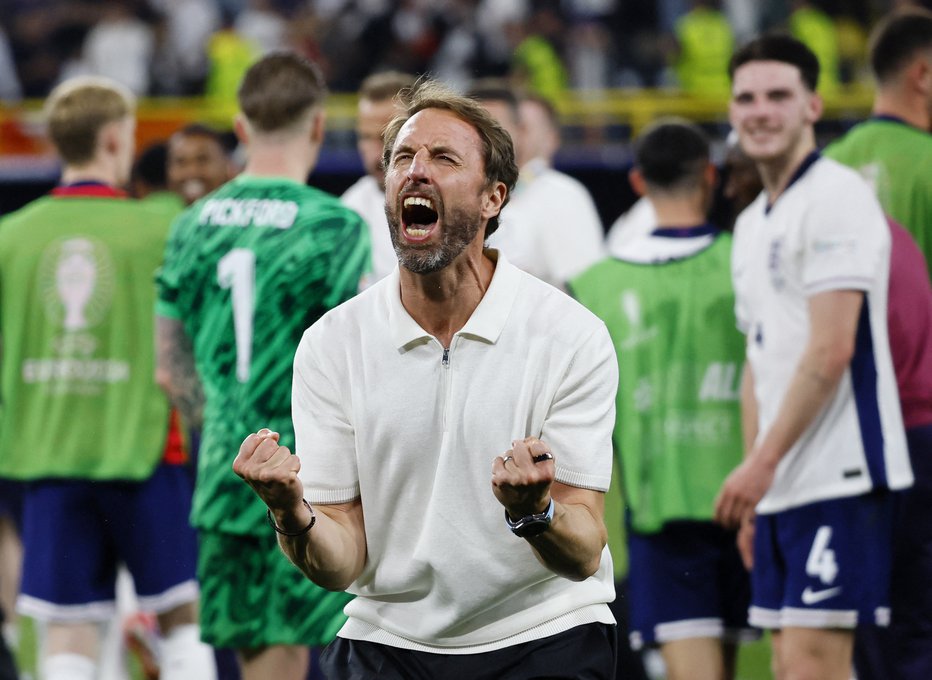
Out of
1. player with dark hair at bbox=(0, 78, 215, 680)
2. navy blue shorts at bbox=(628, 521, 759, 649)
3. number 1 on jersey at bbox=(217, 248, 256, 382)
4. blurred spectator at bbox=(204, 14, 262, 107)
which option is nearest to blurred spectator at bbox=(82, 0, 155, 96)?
blurred spectator at bbox=(204, 14, 262, 107)

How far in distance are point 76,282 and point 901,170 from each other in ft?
10.8

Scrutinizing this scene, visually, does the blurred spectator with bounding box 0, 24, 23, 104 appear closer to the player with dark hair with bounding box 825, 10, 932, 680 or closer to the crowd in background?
the crowd in background

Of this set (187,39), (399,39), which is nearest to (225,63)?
(187,39)

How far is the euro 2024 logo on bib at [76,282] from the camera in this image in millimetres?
6148

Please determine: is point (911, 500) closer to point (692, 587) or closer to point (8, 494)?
point (692, 587)

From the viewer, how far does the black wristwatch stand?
122 inches

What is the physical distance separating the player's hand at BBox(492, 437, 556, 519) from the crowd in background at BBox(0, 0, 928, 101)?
A: 47.2 feet

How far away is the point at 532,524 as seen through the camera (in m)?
3.10

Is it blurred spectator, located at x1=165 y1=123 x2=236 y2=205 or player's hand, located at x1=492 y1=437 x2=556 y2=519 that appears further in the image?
blurred spectator, located at x1=165 y1=123 x2=236 y2=205

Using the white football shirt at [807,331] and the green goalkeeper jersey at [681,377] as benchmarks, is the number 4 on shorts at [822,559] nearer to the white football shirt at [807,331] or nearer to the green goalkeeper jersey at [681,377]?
the white football shirt at [807,331]

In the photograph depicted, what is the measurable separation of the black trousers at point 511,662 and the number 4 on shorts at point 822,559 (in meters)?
1.60

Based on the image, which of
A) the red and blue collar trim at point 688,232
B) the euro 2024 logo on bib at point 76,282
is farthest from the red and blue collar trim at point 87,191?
the red and blue collar trim at point 688,232

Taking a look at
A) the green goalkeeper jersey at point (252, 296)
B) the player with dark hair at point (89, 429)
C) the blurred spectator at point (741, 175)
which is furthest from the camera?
the blurred spectator at point (741, 175)

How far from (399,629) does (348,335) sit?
0.69 m
